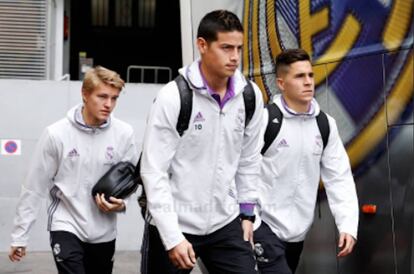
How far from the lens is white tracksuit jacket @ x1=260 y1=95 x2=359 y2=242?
5.70 m

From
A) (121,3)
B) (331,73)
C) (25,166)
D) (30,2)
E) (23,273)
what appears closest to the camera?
(331,73)

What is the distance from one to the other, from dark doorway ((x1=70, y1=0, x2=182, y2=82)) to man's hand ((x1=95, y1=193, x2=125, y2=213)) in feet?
44.8

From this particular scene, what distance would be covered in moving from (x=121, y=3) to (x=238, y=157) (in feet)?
50.1

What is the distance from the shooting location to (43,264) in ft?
33.6

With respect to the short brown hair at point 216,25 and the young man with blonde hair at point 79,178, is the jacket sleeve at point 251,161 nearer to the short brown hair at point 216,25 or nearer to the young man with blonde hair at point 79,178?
the short brown hair at point 216,25

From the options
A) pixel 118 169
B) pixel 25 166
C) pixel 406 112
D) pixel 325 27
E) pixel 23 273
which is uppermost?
pixel 325 27

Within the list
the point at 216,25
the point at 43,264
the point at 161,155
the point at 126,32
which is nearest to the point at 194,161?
the point at 161,155

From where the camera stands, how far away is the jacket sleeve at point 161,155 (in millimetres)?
4355

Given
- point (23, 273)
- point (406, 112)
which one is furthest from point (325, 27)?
point (23, 273)

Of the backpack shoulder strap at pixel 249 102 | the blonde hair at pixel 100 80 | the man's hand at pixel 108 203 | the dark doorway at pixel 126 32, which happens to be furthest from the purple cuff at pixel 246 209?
the dark doorway at pixel 126 32

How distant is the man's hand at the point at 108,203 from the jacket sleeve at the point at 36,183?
370 mm

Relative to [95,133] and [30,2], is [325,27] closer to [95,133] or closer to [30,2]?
[95,133]

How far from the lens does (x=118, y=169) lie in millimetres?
5590

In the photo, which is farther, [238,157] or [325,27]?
[325,27]
